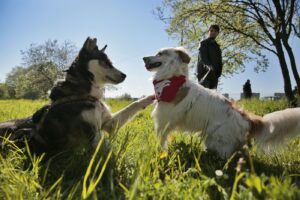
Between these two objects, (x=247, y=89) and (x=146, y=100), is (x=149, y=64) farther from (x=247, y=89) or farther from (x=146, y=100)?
(x=247, y=89)

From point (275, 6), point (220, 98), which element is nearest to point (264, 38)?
point (275, 6)

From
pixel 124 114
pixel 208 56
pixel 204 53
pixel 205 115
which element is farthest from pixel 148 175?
pixel 208 56

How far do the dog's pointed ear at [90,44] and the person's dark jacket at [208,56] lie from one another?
453 cm

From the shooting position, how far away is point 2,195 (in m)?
2.55

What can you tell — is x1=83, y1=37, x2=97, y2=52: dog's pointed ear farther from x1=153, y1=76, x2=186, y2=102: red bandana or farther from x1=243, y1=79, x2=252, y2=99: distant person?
x1=243, y1=79, x2=252, y2=99: distant person

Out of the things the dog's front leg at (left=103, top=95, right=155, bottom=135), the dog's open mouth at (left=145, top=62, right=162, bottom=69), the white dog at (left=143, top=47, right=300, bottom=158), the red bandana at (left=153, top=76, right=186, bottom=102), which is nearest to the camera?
the white dog at (left=143, top=47, right=300, bottom=158)

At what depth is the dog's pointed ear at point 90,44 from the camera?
487 centimetres

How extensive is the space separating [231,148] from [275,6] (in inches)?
750

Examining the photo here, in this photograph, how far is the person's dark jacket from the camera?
895cm

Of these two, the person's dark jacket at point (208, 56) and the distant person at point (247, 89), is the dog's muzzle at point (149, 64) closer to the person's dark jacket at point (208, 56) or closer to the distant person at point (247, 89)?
the person's dark jacket at point (208, 56)

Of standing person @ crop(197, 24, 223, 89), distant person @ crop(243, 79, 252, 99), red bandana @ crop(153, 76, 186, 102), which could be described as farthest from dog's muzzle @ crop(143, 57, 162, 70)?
distant person @ crop(243, 79, 252, 99)

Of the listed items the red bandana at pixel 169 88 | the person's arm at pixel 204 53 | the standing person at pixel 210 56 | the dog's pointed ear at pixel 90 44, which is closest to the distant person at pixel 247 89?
the standing person at pixel 210 56

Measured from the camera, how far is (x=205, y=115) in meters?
4.58

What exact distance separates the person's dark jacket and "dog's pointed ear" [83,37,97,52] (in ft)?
14.8
